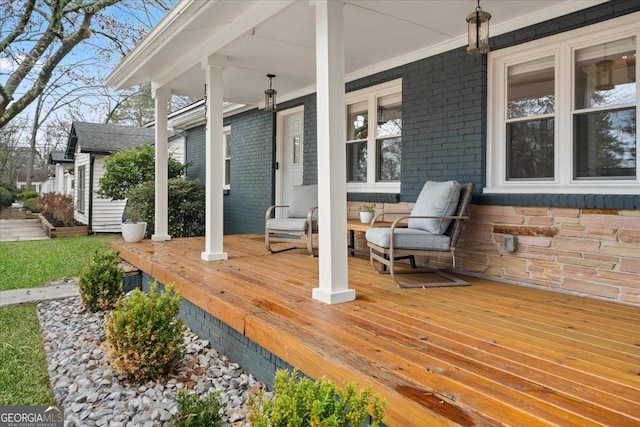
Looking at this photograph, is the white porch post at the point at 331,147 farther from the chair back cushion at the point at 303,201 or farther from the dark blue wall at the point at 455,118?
the chair back cushion at the point at 303,201

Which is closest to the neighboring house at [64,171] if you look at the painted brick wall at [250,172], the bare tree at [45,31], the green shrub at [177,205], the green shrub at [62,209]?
the green shrub at [62,209]

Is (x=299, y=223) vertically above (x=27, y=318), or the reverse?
(x=299, y=223)

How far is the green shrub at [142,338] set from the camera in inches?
108

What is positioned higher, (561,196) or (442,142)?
(442,142)

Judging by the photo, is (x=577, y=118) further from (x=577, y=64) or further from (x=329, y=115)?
(x=329, y=115)

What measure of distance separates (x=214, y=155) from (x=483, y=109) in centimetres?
278

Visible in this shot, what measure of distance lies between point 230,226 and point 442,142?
5.30 m

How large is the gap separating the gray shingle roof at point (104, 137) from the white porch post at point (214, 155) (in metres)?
8.08

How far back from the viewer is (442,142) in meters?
4.34

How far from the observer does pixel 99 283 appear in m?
4.45

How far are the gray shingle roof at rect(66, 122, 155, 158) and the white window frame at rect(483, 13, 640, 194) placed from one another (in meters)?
10.4

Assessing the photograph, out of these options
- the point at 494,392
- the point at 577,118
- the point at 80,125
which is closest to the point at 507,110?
the point at 577,118

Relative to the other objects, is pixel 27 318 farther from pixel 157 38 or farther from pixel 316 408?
pixel 316 408

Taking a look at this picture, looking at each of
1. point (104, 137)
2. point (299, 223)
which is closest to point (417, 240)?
point (299, 223)
